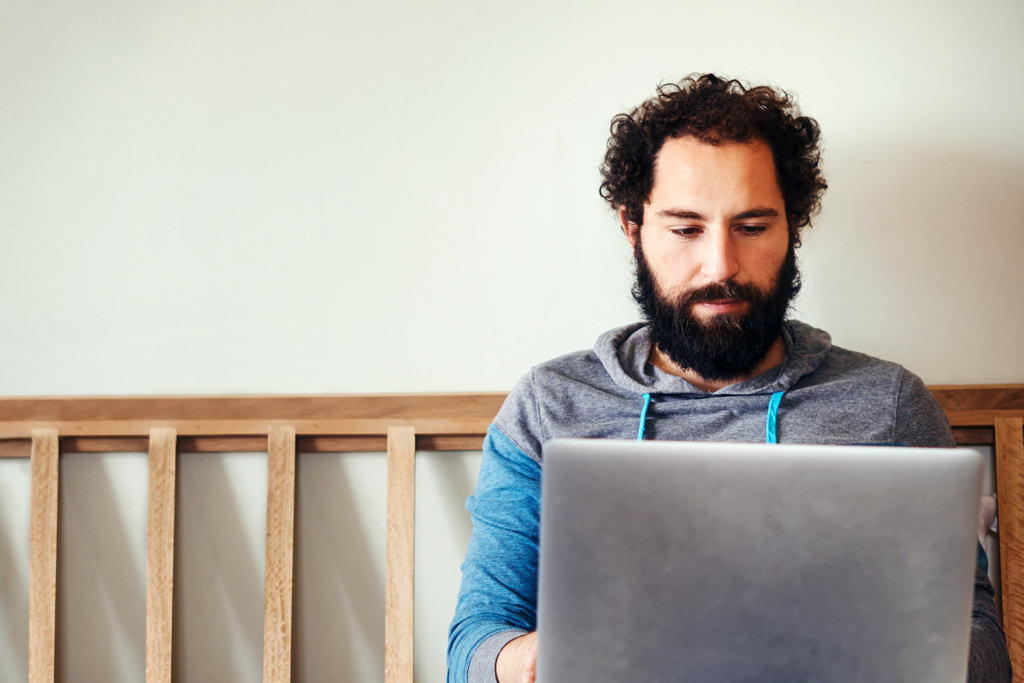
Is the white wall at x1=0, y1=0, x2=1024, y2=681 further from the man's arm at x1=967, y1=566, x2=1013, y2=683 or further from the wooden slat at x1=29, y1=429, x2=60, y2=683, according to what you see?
the man's arm at x1=967, y1=566, x2=1013, y2=683

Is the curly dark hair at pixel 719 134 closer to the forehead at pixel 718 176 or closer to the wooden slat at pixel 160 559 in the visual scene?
the forehead at pixel 718 176

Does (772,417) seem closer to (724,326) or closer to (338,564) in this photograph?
(724,326)

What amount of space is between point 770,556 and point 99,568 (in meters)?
1.17

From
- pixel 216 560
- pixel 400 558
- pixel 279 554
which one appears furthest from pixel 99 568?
pixel 400 558

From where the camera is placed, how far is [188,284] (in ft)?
3.62

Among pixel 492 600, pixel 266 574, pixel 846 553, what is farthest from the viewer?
pixel 266 574

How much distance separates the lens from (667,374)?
2.84 ft

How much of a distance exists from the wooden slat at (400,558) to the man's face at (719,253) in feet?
1.57

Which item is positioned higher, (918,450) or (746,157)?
(746,157)

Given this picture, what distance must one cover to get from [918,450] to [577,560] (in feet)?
0.74

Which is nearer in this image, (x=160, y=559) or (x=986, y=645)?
(x=986, y=645)

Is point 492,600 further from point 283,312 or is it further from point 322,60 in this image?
point 322,60

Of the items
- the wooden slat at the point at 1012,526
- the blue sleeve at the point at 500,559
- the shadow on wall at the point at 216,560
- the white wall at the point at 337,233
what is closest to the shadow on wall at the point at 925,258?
the white wall at the point at 337,233

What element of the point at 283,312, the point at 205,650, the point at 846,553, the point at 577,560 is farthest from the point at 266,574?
the point at 846,553
